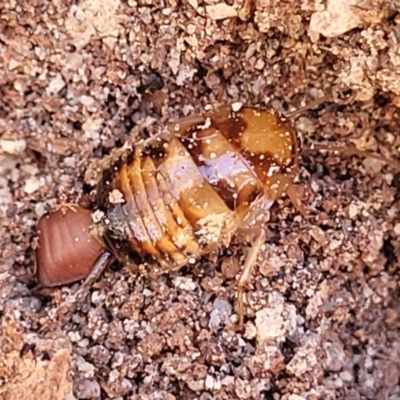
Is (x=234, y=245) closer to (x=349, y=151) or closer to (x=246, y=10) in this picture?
(x=349, y=151)

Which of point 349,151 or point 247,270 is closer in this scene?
point 247,270

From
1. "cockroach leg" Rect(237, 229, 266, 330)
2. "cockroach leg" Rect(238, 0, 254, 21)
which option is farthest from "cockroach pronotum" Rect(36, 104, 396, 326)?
"cockroach leg" Rect(238, 0, 254, 21)

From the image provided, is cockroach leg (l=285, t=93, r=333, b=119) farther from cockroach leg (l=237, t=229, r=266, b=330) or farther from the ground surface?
cockroach leg (l=237, t=229, r=266, b=330)

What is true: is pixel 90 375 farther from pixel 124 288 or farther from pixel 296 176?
pixel 296 176

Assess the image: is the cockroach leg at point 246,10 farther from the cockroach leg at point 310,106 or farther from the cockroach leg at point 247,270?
the cockroach leg at point 247,270

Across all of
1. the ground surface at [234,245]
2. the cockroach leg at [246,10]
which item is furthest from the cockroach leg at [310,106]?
the cockroach leg at [246,10]

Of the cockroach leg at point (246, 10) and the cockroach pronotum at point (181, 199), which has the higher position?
the cockroach leg at point (246, 10)

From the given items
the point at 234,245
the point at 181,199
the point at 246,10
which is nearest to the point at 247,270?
the point at 234,245
